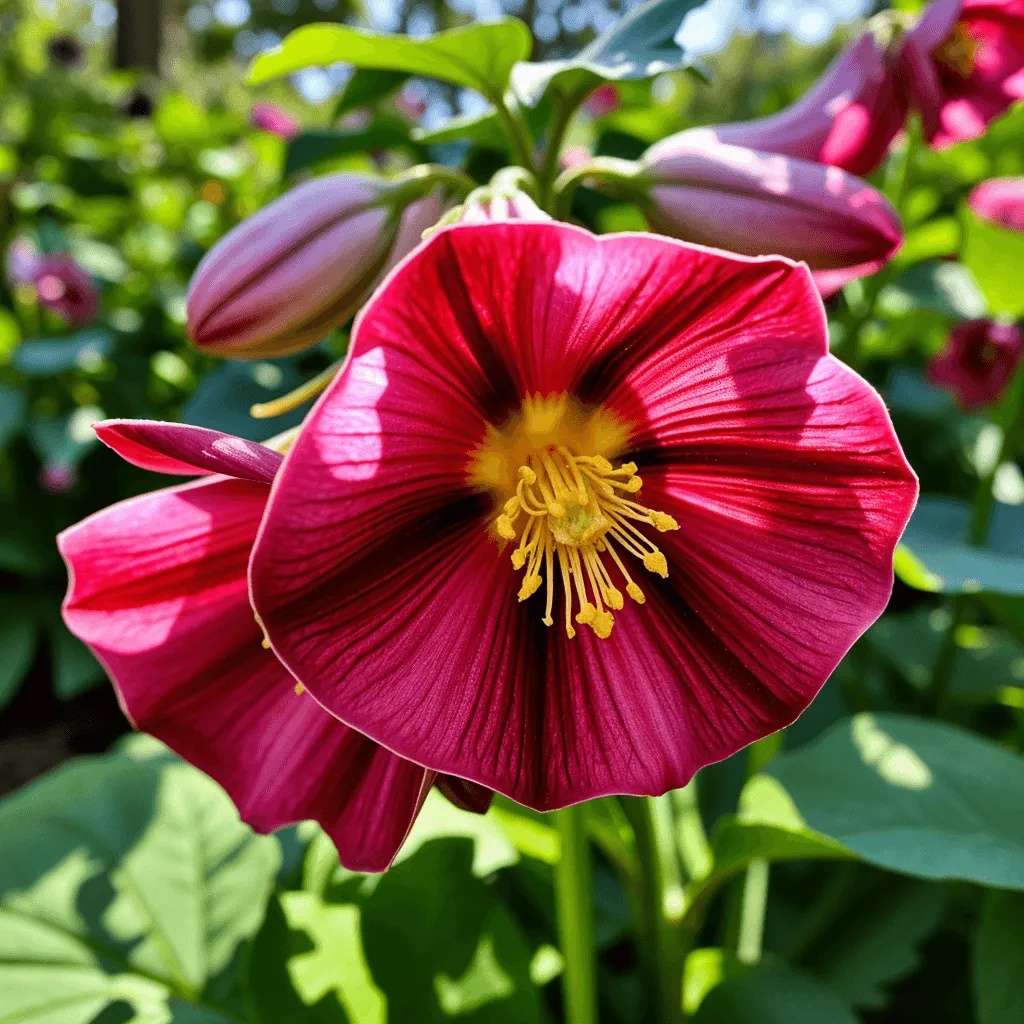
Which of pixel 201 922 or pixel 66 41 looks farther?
pixel 66 41

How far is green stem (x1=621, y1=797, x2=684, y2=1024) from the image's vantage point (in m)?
0.72

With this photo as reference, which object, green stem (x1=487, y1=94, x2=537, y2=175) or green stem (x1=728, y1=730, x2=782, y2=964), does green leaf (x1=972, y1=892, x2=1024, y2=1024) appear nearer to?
green stem (x1=728, y1=730, x2=782, y2=964)

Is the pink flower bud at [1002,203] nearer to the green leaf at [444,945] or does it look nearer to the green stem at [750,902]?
the green stem at [750,902]

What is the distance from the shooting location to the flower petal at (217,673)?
52 centimetres

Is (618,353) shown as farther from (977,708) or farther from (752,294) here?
(977,708)

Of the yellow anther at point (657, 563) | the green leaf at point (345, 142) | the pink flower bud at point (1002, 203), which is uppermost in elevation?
the green leaf at point (345, 142)

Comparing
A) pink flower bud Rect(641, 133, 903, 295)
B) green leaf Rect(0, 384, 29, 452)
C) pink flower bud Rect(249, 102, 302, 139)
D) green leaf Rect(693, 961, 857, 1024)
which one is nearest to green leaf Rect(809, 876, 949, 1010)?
green leaf Rect(693, 961, 857, 1024)

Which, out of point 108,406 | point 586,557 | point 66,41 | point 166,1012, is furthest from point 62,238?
point 66,41

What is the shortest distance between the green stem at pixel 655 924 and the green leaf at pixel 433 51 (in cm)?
52

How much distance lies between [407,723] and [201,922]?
52 cm

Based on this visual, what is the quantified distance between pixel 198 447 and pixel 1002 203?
2.93 feet

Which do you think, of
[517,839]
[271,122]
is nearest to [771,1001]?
[517,839]

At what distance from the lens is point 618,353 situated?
47cm

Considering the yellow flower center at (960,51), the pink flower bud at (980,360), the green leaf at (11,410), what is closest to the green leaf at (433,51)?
the yellow flower center at (960,51)
